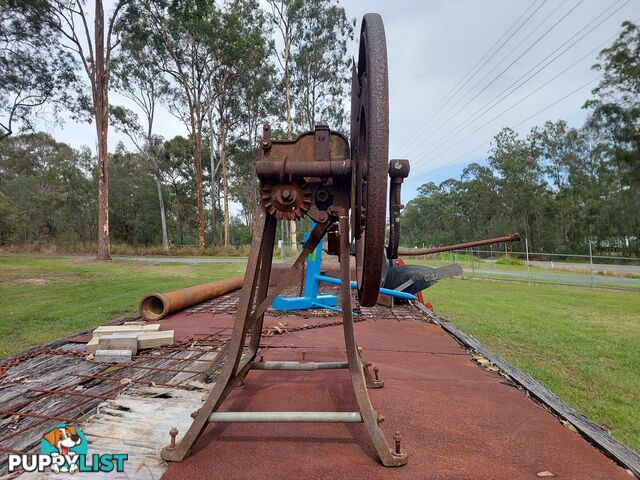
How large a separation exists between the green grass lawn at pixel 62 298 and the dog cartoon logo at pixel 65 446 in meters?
3.83

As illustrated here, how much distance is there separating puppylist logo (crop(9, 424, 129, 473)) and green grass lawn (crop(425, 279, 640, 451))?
3.59 meters

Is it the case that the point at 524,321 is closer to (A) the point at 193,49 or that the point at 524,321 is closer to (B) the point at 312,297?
(B) the point at 312,297

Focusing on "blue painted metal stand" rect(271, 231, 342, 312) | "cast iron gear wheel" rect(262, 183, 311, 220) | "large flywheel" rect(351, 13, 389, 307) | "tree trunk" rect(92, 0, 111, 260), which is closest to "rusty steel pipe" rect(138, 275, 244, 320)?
"blue painted metal stand" rect(271, 231, 342, 312)

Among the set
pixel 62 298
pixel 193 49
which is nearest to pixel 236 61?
pixel 193 49

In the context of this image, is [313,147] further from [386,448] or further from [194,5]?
[194,5]

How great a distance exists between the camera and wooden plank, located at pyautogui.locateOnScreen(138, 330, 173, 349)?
11.0 feet

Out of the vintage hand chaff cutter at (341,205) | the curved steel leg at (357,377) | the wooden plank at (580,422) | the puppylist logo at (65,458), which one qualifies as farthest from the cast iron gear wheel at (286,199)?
the wooden plank at (580,422)

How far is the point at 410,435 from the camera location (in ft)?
6.19

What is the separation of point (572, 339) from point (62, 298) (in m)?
10.8

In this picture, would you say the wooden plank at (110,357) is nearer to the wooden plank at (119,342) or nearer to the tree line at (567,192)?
the wooden plank at (119,342)

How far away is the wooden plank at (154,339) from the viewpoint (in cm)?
335

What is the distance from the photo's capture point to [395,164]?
2.00m

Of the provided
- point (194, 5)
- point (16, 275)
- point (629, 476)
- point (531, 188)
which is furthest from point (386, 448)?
point (531, 188)

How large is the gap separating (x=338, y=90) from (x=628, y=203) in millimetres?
31155
